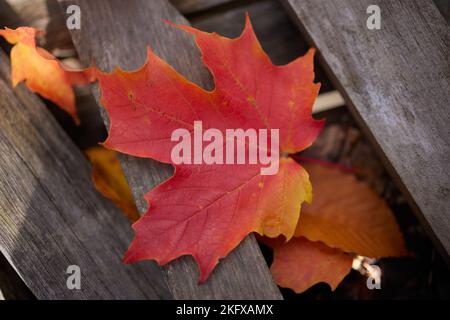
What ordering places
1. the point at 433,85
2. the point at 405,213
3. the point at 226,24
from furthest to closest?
1. the point at 405,213
2. the point at 226,24
3. the point at 433,85

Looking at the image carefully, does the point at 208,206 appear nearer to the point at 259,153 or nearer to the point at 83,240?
the point at 259,153

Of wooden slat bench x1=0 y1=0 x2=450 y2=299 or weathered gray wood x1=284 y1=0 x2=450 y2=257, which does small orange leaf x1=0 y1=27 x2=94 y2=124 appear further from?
weathered gray wood x1=284 y1=0 x2=450 y2=257

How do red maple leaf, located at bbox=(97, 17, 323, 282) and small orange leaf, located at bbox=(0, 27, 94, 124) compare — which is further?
small orange leaf, located at bbox=(0, 27, 94, 124)

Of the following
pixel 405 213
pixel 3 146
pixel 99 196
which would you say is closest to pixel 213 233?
pixel 99 196

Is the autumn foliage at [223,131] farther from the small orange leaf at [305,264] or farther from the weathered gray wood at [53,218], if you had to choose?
the weathered gray wood at [53,218]

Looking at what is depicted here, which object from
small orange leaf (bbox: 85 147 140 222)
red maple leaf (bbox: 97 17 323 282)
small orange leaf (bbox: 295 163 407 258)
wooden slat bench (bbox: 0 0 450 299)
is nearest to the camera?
red maple leaf (bbox: 97 17 323 282)

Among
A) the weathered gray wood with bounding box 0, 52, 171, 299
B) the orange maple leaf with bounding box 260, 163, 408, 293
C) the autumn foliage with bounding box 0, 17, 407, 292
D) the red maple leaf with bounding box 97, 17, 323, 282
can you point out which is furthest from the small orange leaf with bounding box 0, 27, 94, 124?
the orange maple leaf with bounding box 260, 163, 408, 293
